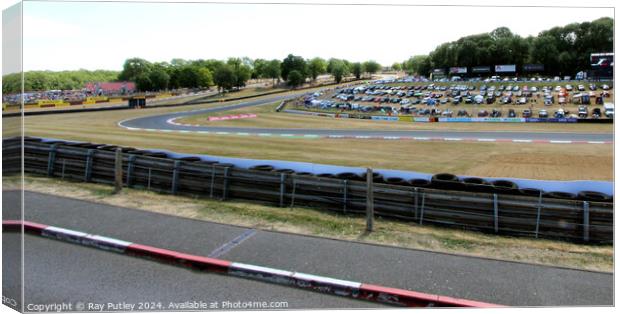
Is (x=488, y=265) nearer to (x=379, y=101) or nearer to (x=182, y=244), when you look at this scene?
(x=182, y=244)

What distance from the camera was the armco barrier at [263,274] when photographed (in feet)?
22.1

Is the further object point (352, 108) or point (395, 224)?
point (352, 108)

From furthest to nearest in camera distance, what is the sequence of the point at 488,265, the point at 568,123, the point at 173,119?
1. the point at 173,119
2. the point at 568,123
3. the point at 488,265

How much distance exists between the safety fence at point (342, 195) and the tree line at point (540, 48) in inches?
144

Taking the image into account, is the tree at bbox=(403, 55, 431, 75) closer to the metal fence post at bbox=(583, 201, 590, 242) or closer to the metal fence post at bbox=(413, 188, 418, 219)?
the metal fence post at bbox=(413, 188, 418, 219)

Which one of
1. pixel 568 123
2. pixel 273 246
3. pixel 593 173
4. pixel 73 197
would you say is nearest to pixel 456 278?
pixel 273 246

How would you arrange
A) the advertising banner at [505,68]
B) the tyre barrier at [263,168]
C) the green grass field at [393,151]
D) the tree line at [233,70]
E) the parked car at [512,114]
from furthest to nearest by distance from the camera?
the parked car at [512,114], the advertising banner at [505,68], the green grass field at [393,151], the tree line at [233,70], the tyre barrier at [263,168]

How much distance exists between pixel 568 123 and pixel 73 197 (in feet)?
142

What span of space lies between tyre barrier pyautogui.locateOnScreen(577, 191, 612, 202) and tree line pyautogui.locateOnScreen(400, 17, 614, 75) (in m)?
3.44

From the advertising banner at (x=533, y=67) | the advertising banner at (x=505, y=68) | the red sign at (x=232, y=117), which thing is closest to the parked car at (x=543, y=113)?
the advertising banner at (x=505, y=68)

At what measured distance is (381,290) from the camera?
6848mm

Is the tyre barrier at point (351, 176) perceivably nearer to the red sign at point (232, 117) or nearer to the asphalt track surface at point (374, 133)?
the asphalt track surface at point (374, 133)

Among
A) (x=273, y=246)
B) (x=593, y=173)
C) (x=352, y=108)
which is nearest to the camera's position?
(x=273, y=246)

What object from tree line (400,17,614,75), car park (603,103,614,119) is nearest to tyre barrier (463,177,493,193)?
tree line (400,17,614,75)
